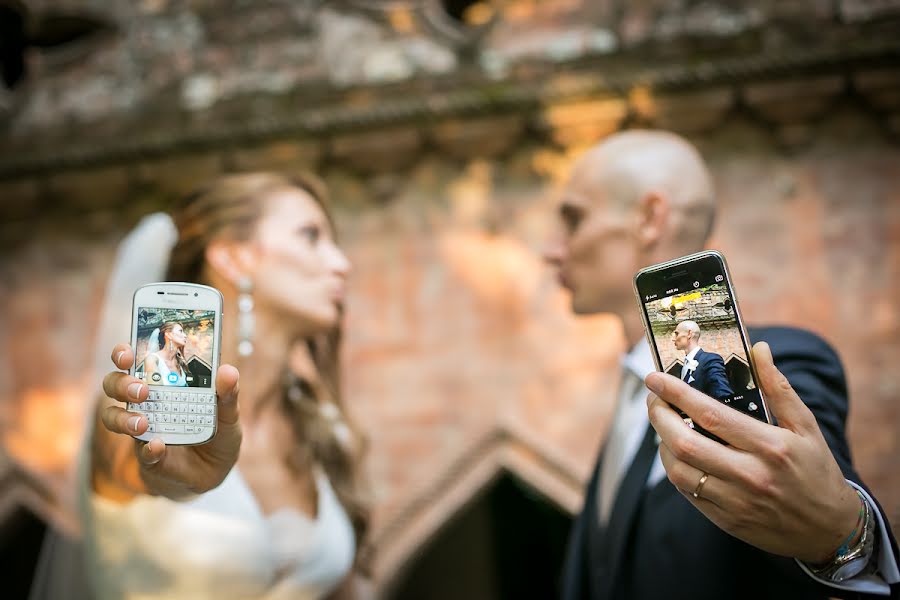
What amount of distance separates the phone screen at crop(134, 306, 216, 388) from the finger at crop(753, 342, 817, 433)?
2.82 ft

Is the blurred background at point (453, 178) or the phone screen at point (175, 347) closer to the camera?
the phone screen at point (175, 347)

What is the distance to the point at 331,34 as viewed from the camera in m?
4.15

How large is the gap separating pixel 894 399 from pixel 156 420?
3.20m

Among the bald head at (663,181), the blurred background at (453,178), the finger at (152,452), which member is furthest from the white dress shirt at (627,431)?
the blurred background at (453,178)

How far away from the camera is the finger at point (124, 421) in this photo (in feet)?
4.18

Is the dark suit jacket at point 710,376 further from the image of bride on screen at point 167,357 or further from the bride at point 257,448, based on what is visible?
the bride at point 257,448

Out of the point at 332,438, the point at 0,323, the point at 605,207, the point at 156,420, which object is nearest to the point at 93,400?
the point at 332,438

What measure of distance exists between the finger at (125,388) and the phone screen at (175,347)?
0.15 feet

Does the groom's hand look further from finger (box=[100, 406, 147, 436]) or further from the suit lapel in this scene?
finger (box=[100, 406, 147, 436])

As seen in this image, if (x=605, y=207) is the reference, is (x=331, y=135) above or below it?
below

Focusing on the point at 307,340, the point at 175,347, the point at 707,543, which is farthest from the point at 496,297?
the point at 175,347

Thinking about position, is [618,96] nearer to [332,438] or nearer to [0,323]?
[332,438]

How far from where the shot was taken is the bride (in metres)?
2.01

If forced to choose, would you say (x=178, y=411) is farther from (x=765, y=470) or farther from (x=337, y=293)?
(x=337, y=293)
